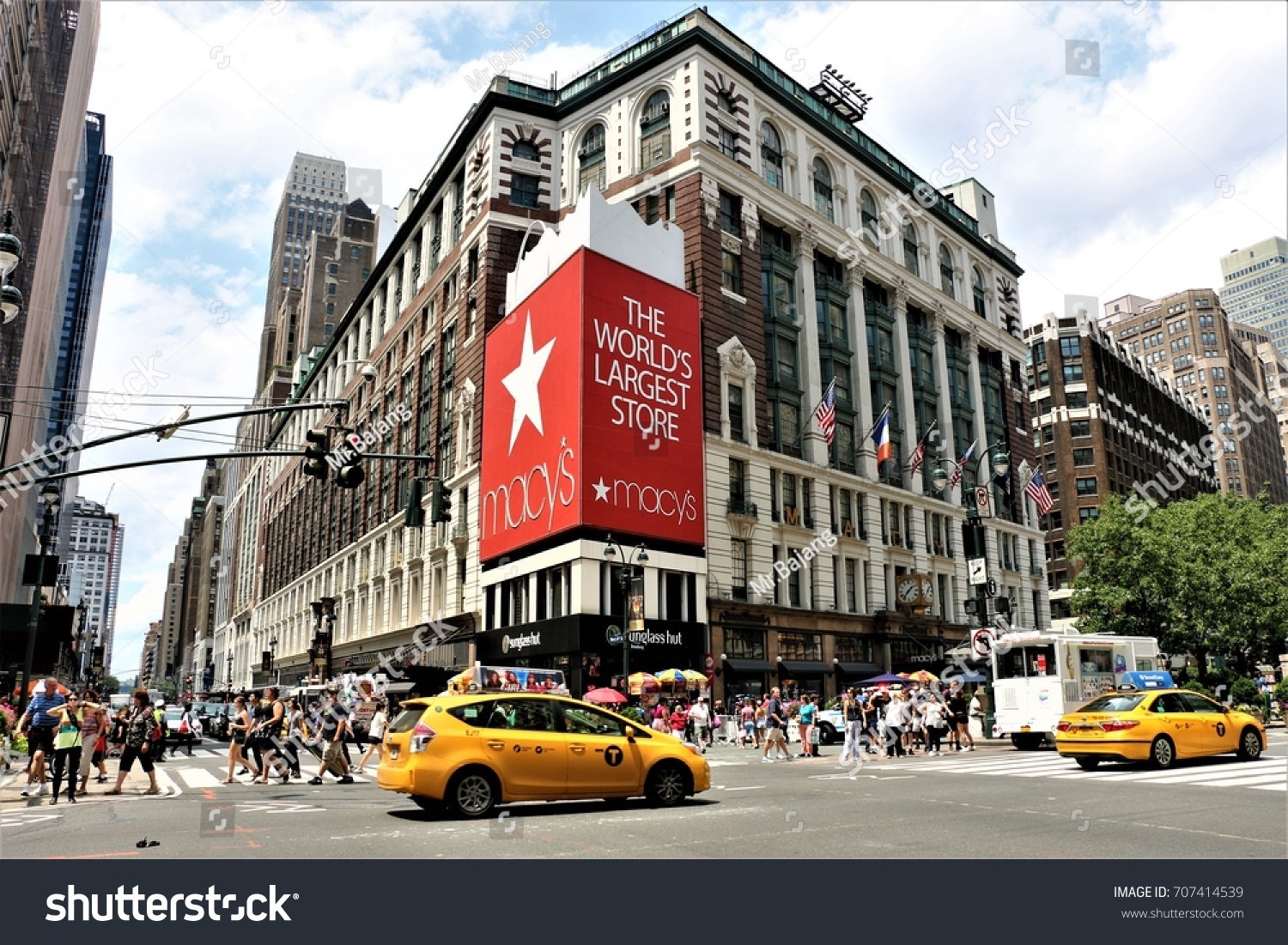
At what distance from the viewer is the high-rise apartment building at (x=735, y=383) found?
41.9 metres

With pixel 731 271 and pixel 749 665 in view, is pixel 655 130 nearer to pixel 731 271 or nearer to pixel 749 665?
pixel 731 271

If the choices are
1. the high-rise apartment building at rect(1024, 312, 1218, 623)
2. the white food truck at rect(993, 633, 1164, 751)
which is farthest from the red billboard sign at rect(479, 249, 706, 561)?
the high-rise apartment building at rect(1024, 312, 1218, 623)

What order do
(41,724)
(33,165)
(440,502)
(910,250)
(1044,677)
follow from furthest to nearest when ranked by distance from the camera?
(910,250) < (33,165) < (1044,677) < (440,502) < (41,724)

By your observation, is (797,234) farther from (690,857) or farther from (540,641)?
(690,857)

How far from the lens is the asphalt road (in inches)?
370

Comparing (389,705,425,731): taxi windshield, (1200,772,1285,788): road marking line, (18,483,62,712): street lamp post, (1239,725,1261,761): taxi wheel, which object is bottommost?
(1200,772,1285,788): road marking line

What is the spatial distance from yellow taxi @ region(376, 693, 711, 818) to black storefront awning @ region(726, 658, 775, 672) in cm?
2728

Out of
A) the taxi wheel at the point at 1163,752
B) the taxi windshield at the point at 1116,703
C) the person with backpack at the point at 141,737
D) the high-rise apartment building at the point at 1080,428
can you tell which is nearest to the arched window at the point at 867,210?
the high-rise apartment building at the point at 1080,428

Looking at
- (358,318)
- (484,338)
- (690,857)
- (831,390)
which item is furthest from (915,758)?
(358,318)

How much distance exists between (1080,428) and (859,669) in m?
56.5

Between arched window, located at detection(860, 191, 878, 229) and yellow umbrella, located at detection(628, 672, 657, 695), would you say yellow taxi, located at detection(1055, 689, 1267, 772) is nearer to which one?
yellow umbrella, located at detection(628, 672, 657, 695)

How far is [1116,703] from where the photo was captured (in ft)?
61.2

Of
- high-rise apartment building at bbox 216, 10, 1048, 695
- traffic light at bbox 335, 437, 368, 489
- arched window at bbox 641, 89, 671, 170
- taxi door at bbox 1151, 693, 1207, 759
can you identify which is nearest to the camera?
traffic light at bbox 335, 437, 368, 489

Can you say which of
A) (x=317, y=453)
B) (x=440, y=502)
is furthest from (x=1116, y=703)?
(x=317, y=453)
